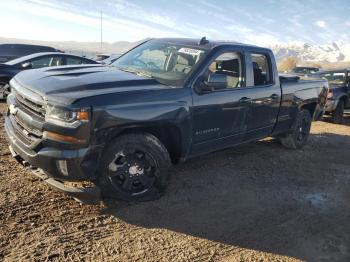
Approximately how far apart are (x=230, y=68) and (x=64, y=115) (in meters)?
2.68

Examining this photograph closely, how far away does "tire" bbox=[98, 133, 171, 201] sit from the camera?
424 cm

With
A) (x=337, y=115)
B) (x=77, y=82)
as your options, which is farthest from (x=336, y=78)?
(x=77, y=82)

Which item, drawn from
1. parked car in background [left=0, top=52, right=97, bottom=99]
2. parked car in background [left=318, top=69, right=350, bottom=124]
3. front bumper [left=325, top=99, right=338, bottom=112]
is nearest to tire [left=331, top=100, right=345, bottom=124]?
parked car in background [left=318, top=69, right=350, bottom=124]

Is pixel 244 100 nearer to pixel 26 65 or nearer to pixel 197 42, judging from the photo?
pixel 197 42

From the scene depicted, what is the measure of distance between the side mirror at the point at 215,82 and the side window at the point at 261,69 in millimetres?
969

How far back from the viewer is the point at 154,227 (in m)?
4.14

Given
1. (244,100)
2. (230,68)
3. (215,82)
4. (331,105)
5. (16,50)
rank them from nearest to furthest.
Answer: (215,82) < (244,100) < (230,68) < (331,105) < (16,50)

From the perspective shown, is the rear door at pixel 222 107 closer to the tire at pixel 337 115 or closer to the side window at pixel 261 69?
the side window at pixel 261 69

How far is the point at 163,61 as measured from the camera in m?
5.38

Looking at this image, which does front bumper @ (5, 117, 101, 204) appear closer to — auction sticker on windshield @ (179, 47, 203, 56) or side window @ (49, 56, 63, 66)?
auction sticker on windshield @ (179, 47, 203, 56)

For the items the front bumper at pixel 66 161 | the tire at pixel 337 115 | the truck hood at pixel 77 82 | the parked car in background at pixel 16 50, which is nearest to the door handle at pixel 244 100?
the truck hood at pixel 77 82

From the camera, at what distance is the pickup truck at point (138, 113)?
3881 millimetres

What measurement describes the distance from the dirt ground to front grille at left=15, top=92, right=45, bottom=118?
3.25 ft

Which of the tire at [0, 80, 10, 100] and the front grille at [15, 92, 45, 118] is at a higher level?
the front grille at [15, 92, 45, 118]
